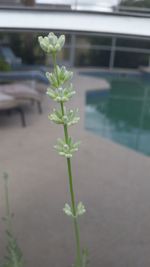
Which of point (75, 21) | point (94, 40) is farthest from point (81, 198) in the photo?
point (94, 40)

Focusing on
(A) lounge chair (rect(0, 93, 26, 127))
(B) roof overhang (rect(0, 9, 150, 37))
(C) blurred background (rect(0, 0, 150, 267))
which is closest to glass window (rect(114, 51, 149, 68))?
(C) blurred background (rect(0, 0, 150, 267))

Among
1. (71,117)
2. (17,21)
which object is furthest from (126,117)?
(71,117)

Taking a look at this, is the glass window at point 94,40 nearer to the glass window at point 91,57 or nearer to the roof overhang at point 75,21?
the glass window at point 91,57

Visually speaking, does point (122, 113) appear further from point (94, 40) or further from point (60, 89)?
point (60, 89)

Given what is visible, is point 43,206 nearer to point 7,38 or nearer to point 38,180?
point 38,180

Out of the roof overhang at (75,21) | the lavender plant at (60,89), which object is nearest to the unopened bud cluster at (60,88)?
the lavender plant at (60,89)
